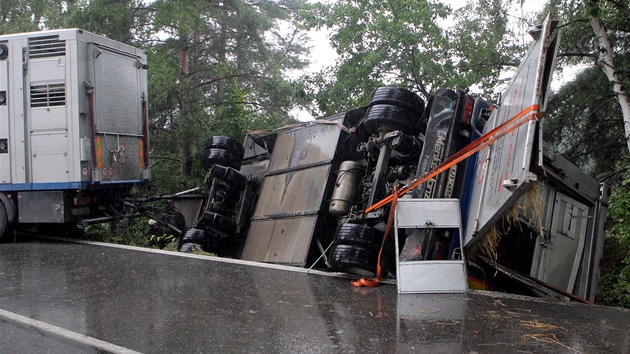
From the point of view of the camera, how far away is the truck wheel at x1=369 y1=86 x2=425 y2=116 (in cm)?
812

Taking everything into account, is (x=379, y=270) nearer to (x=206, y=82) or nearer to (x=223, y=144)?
(x=223, y=144)

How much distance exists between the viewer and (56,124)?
10.5 meters

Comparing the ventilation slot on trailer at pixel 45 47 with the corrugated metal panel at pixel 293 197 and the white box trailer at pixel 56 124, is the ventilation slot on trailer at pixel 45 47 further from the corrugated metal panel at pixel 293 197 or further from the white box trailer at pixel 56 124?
the corrugated metal panel at pixel 293 197

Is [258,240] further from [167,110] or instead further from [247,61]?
[247,61]

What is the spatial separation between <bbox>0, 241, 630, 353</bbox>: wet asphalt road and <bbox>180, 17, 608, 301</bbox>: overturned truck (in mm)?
674

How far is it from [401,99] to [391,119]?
0.34 metres

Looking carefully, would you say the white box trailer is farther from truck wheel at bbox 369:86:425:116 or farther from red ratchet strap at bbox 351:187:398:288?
red ratchet strap at bbox 351:187:398:288

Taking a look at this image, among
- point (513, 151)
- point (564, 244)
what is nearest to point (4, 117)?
point (513, 151)

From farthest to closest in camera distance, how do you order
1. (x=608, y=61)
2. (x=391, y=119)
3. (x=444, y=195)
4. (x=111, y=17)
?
(x=111, y=17) → (x=608, y=61) → (x=391, y=119) → (x=444, y=195)

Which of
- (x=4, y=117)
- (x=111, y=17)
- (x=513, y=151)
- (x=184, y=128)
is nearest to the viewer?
(x=513, y=151)

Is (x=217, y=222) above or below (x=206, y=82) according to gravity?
below

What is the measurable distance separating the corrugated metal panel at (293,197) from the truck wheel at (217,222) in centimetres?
45

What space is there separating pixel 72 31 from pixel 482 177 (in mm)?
7567

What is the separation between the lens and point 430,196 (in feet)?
23.0
